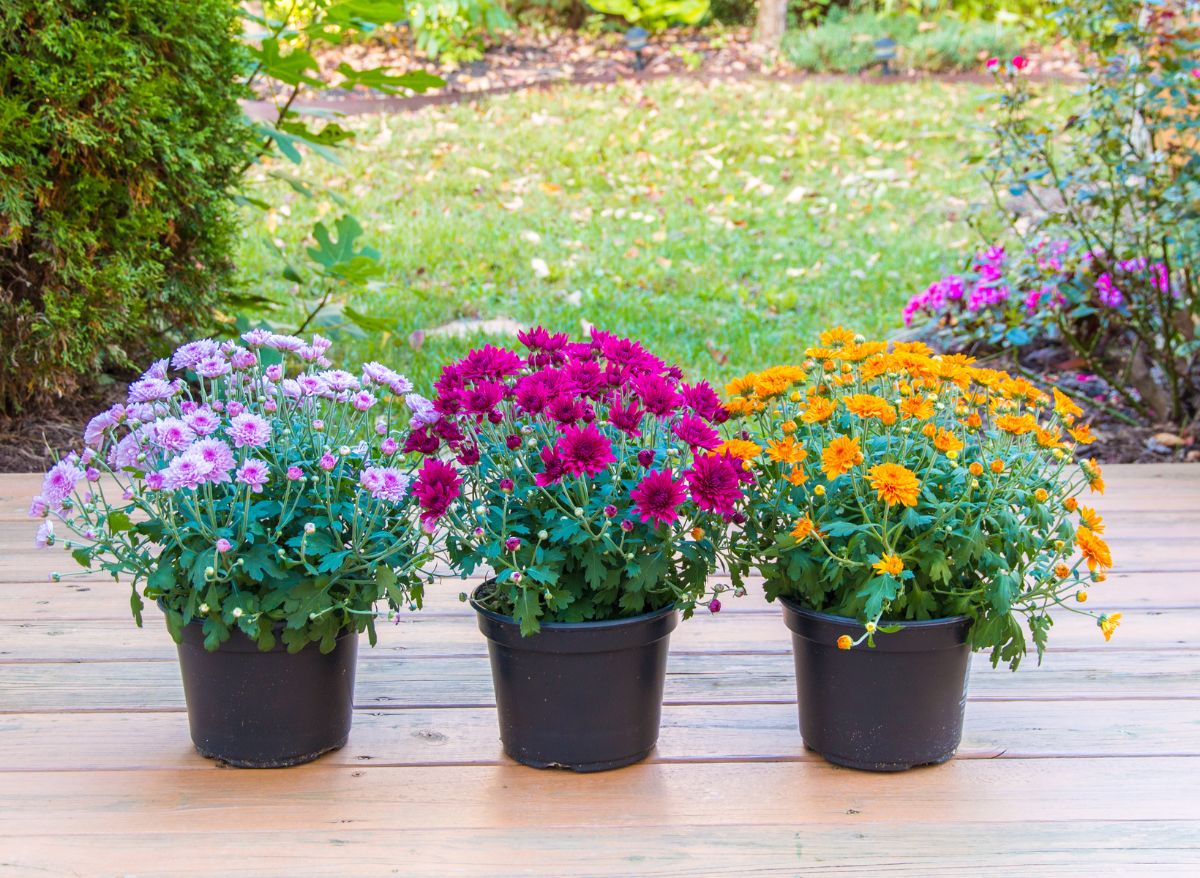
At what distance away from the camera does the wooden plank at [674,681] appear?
6.75 ft

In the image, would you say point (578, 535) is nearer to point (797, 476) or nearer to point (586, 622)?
point (586, 622)

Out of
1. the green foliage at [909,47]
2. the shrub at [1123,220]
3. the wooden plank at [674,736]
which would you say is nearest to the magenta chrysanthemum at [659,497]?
the wooden plank at [674,736]

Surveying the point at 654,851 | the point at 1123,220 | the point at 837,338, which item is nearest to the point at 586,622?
the point at 654,851

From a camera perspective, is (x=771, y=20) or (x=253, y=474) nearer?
(x=253, y=474)

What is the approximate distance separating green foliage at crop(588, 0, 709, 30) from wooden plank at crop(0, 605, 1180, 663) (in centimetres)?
895

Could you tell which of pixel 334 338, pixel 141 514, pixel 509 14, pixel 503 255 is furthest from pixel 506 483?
pixel 509 14

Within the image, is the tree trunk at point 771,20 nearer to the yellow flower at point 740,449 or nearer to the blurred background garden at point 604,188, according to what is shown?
the blurred background garden at point 604,188

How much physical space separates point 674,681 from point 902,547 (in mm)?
559

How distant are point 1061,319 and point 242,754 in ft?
10.7

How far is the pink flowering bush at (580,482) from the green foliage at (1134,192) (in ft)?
7.91

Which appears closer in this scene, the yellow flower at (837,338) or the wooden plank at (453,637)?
the yellow flower at (837,338)

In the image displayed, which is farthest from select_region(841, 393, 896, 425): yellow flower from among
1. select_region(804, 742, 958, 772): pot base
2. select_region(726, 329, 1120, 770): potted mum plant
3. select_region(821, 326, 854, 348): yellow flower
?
select_region(804, 742, 958, 772): pot base

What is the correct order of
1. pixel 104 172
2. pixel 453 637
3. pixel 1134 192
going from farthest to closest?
pixel 1134 192, pixel 104 172, pixel 453 637

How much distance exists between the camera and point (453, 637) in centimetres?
236
